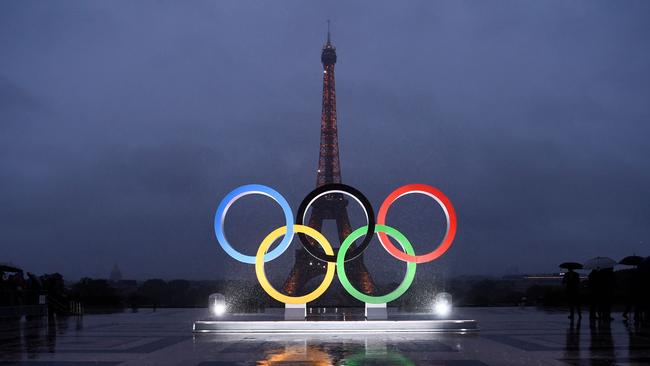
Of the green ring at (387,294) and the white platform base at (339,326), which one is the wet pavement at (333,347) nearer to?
the white platform base at (339,326)

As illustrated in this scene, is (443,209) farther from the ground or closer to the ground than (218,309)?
farther from the ground

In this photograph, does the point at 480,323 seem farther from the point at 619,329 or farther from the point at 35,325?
the point at 35,325

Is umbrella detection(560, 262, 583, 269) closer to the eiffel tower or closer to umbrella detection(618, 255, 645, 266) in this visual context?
umbrella detection(618, 255, 645, 266)

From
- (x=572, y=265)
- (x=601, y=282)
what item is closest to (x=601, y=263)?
(x=601, y=282)

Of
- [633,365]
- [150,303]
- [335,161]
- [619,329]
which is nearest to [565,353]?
[633,365]

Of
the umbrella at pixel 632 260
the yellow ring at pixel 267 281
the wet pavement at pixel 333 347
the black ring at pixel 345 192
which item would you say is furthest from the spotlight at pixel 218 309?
the umbrella at pixel 632 260

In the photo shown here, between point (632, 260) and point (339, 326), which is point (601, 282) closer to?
Answer: point (632, 260)
